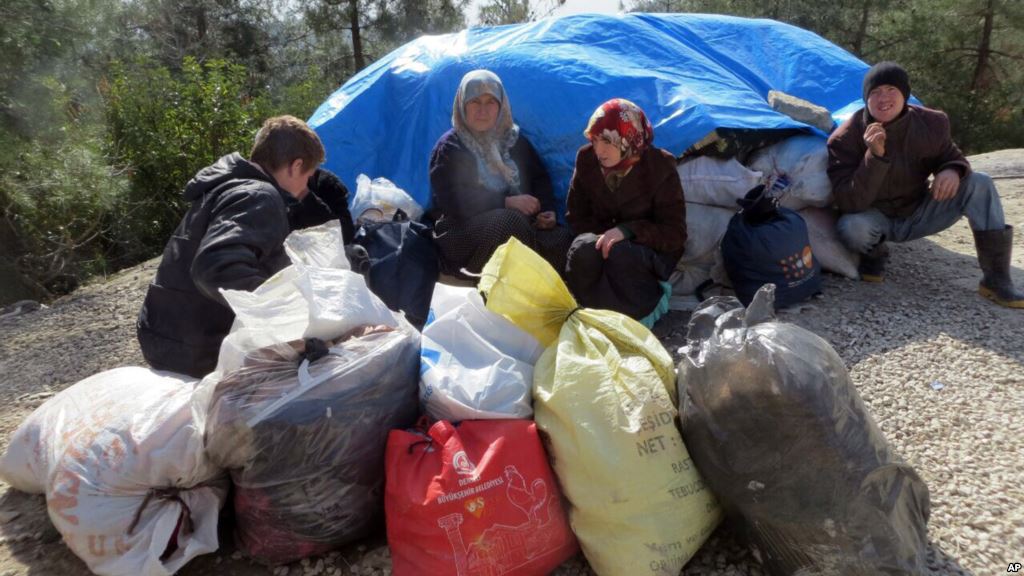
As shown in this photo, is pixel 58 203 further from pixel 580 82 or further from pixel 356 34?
pixel 356 34

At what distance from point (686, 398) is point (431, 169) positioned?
7.02 feet

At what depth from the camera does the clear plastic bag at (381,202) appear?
372 centimetres

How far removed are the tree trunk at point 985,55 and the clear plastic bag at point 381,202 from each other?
365 inches

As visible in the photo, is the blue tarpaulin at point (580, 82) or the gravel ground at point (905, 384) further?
the blue tarpaulin at point (580, 82)

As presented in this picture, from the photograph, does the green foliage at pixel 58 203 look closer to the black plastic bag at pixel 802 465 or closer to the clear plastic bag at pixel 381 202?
the clear plastic bag at pixel 381 202

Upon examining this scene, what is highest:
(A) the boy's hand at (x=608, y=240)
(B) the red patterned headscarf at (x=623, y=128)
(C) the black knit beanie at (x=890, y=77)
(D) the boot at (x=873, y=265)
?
(C) the black knit beanie at (x=890, y=77)

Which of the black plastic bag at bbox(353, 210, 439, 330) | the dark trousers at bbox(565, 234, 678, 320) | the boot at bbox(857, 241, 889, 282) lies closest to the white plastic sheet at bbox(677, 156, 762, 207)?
the dark trousers at bbox(565, 234, 678, 320)

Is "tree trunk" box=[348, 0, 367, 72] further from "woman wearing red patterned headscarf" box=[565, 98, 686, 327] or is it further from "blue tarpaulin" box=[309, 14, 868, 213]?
"woman wearing red patterned headscarf" box=[565, 98, 686, 327]

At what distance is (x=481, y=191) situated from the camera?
11.4 ft

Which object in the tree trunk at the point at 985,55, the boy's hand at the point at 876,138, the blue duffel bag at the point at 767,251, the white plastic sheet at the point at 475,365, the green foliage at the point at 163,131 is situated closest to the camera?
the white plastic sheet at the point at 475,365

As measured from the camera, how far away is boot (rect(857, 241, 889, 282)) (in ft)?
11.8

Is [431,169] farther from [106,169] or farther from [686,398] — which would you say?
[106,169]

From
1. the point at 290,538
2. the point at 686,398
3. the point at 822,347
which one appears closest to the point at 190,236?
the point at 290,538

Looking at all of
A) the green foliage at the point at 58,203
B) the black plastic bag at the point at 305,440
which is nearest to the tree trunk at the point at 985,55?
the black plastic bag at the point at 305,440
